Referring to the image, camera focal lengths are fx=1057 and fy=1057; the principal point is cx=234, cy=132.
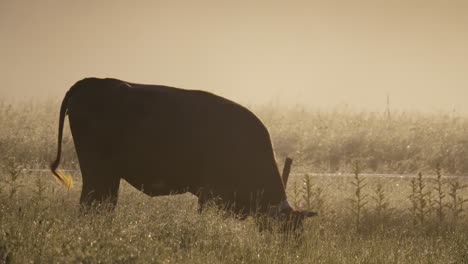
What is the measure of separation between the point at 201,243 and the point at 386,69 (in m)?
124

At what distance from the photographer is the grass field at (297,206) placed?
11289 millimetres

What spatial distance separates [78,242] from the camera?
10.5m

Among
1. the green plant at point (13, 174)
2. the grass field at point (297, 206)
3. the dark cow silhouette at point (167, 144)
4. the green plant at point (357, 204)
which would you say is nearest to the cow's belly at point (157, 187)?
the dark cow silhouette at point (167, 144)

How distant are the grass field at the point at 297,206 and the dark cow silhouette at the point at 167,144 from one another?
1.46 ft

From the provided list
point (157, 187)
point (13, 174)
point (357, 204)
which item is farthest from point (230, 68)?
point (13, 174)

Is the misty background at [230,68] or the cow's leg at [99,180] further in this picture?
the misty background at [230,68]

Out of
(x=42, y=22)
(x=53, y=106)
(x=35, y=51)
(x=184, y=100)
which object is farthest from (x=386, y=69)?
(x=184, y=100)

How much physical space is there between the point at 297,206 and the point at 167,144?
111 inches

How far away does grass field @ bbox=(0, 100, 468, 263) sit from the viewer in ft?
37.0

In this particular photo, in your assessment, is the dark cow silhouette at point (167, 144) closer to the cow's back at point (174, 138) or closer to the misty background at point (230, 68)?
the cow's back at point (174, 138)

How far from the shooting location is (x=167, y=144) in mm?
15031

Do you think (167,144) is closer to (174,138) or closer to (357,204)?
(174,138)

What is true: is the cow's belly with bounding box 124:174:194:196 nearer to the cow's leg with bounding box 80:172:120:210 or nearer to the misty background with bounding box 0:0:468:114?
the cow's leg with bounding box 80:172:120:210

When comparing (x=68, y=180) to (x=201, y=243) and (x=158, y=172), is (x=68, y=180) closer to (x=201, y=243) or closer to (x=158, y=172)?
(x=158, y=172)
